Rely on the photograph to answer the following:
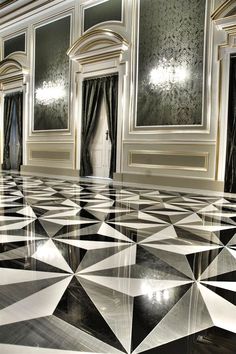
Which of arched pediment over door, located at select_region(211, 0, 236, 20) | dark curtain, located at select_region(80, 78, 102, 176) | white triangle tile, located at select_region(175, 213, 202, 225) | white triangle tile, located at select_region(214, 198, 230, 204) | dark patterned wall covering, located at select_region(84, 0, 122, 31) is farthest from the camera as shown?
dark curtain, located at select_region(80, 78, 102, 176)

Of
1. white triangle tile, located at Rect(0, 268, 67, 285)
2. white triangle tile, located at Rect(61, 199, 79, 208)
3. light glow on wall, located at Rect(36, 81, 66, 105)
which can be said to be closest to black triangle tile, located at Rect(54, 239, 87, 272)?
white triangle tile, located at Rect(0, 268, 67, 285)

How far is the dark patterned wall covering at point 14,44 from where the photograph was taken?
29.9 feet

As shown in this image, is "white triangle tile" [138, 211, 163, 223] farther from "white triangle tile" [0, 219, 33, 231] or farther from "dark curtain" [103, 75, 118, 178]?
"dark curtain" [103, 75, 118, 178]

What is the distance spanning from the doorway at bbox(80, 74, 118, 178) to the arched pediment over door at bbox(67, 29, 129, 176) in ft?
0.47

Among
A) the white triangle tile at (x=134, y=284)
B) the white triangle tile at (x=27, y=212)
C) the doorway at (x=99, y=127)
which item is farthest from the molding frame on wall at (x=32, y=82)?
the white triangle tile at (x=134, y=284)

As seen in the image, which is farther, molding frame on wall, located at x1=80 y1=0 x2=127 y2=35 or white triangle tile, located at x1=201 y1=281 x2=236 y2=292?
molding frame on wall, located at x1=80 y1=0 x2=127 y2=35

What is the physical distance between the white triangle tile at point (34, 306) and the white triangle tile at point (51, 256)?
10.7 inches

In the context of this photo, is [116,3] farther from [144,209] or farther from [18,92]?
[144,209]

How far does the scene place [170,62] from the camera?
6.03 meters

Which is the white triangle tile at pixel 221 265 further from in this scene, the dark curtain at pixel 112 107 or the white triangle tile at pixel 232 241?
the dark curtain at pixel 112 107

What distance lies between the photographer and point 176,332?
1.15 metres

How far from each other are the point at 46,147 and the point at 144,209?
17.8 feet

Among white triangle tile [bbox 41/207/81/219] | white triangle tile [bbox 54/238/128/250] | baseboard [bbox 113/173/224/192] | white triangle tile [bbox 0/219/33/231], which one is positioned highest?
baseboard [bbox 113/173/224/192]

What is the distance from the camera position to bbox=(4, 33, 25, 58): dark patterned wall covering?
29.9 ft
